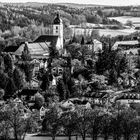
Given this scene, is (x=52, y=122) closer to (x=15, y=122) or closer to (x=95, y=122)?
(x=15, y=122)

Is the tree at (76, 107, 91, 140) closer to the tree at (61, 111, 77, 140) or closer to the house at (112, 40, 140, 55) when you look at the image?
the tree at (61, 111, 77, 140)

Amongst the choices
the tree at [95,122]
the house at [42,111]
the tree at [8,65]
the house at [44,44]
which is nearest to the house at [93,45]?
the house at [44,44]

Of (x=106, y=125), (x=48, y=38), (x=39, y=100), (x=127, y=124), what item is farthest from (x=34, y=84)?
(x=48, y=38)

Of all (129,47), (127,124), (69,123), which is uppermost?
(127,124)

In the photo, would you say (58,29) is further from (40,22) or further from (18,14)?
(18,14)

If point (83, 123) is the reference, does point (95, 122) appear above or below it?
above

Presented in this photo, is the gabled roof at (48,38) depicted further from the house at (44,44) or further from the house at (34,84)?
the house at (34,84)

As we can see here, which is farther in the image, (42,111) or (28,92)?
(28,92)

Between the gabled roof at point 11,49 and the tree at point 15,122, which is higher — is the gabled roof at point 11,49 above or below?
below

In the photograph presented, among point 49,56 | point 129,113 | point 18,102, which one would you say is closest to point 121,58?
point 49,56

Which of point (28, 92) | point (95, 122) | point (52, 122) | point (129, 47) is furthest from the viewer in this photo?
point (129, 47)
